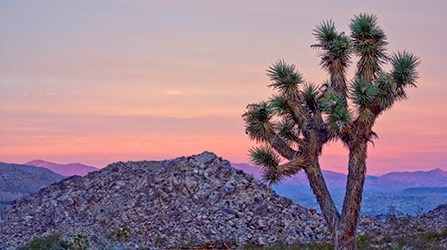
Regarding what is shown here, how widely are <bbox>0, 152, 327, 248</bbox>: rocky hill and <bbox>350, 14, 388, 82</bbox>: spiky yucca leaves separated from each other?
388 inches

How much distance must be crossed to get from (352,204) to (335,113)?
2629 millimetres

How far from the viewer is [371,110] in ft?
59.6

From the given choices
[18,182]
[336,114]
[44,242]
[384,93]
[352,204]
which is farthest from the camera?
[18,182]

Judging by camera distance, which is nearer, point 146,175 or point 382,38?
point 382,38

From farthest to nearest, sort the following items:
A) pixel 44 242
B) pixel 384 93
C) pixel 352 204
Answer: pixel 44 242 < pixel 352 204 < pixel 384 93

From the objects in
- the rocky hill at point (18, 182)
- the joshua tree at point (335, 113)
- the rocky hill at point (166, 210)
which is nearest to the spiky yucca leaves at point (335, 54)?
the joshua tree at point (335, 113)

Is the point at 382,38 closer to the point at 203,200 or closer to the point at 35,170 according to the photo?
the point at 203,200

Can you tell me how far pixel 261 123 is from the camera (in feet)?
60.7

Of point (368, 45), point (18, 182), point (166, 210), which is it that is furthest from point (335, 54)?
point (18, 182)

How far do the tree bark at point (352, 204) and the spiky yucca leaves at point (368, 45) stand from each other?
2093 mm

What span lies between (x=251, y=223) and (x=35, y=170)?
200ft

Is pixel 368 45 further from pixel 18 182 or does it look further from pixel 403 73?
pixel 18 182

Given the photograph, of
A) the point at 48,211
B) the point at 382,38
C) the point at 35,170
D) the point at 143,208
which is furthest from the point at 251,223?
the point at 35,170

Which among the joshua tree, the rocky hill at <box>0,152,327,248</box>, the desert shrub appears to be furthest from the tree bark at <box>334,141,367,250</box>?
the desert shrub
